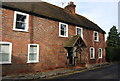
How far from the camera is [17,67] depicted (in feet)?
33.4

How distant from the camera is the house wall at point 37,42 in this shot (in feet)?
32.9

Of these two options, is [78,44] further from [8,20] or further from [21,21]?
[8,20]

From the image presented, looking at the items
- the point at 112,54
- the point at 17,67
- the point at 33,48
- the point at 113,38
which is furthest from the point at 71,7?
the point at 113,38

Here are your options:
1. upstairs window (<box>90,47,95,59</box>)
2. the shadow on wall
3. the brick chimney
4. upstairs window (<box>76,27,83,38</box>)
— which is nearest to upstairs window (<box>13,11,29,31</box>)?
the shadow on wall

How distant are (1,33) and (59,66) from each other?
7.40 metres

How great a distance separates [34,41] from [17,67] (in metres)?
3.02

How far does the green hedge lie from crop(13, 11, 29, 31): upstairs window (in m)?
17.3

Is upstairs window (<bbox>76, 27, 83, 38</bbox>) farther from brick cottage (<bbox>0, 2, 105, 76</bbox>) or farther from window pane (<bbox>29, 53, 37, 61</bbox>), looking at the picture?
window pane (<bbox>29, 53, 37, 61</bbox>)

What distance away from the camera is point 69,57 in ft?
50.0

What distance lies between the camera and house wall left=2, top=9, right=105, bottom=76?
32.9 ft

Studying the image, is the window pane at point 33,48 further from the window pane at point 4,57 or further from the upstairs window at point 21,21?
the window pane at point 4,57

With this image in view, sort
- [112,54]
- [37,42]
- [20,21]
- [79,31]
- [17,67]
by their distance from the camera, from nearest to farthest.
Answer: [17,67]
[20,21]
[37,42]
[79,31]
[112,54]

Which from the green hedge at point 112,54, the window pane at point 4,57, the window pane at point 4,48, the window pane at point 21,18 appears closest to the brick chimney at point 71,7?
the green hedge at point 112,54

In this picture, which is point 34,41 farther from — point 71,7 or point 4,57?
point 71,7
